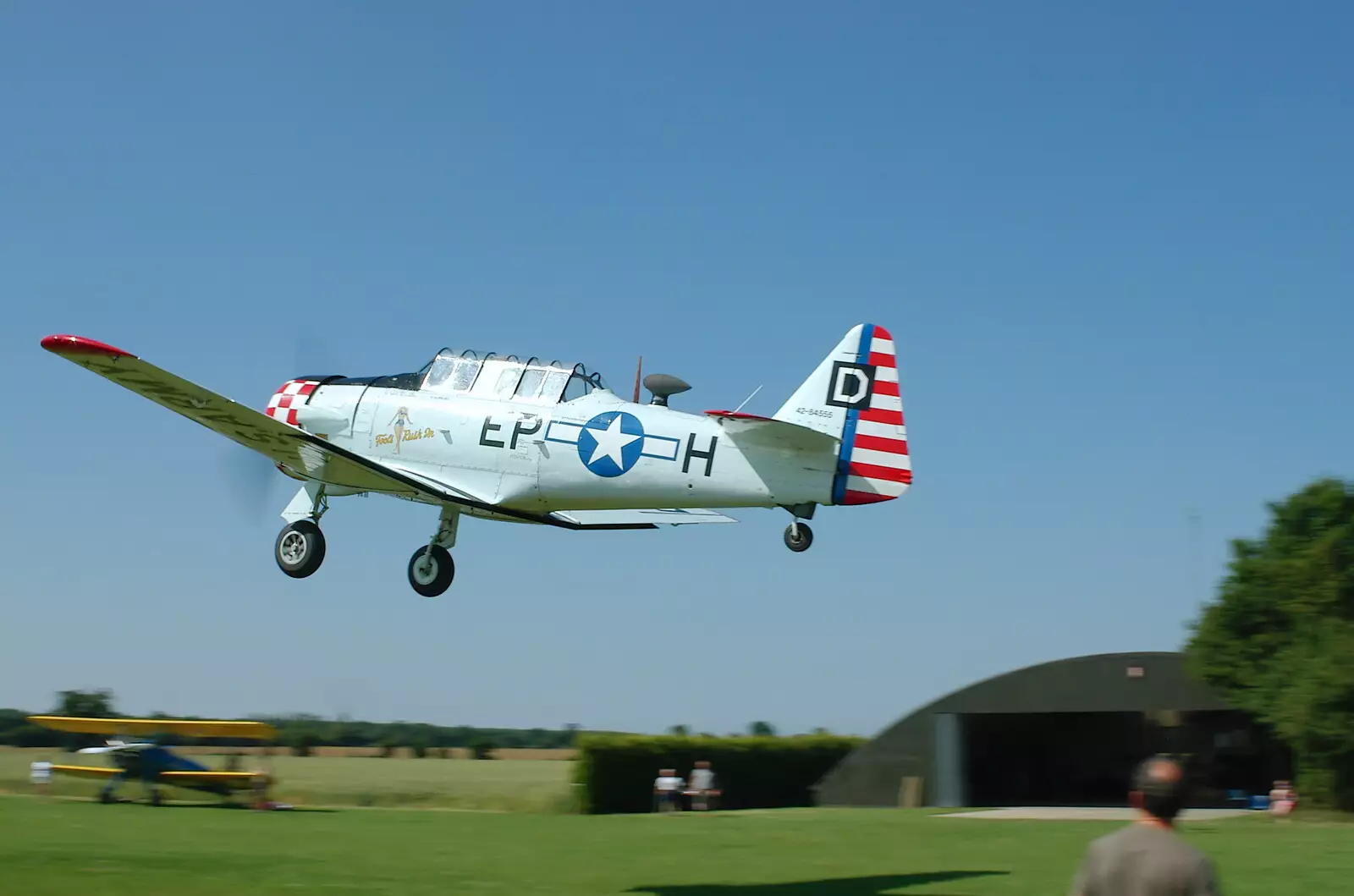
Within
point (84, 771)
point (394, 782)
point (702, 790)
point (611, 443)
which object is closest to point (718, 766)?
→ point (702, 790)

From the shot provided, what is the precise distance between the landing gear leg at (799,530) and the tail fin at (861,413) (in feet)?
1.20

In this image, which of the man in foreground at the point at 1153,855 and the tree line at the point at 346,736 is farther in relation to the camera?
the tree line at the point at 346,736

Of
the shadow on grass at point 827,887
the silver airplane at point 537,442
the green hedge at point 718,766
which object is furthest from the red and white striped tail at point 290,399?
the shadow on grass at point 827,887

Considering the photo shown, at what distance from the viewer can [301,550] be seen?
1980cm

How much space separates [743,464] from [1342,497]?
1353cm

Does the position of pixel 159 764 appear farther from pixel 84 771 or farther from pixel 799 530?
pixel 799 530

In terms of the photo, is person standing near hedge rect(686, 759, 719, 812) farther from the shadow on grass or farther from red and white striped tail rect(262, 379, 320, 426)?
the shadow on grass

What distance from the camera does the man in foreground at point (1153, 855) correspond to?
4.83 m

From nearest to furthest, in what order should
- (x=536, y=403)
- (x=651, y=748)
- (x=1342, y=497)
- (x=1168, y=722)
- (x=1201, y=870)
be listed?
(x=1201, y=870) < (x=536, y=403) < (x=1342, y=497) < (x=651, y=748) < (x=1168, y=722)

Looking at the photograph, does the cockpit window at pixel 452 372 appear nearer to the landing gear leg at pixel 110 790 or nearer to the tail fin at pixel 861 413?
the tail fin at pixel 861 413

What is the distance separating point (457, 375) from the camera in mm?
19047

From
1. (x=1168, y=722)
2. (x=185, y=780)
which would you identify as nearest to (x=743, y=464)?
(x=185, y=780)

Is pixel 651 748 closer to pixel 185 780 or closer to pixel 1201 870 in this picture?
pixel 185 780

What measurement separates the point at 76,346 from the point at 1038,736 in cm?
2458
